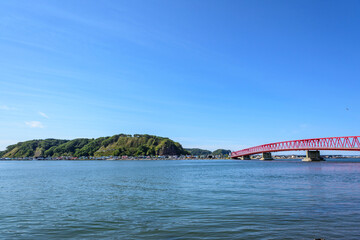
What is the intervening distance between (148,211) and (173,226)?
5408 millimetres

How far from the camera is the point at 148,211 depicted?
2077 cm

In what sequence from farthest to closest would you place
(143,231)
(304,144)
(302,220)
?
(304,144)
(302,220)
(143,231)

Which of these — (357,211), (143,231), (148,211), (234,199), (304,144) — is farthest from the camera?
(304,144)

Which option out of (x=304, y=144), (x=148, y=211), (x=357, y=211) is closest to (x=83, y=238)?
(x=148, y=211)

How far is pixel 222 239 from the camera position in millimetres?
13266

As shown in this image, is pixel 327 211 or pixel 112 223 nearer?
pixel 112 223

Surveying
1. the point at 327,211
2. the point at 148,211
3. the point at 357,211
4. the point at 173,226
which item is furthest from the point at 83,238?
the point at 357,211

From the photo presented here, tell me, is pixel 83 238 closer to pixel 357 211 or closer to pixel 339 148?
pixel 357 211

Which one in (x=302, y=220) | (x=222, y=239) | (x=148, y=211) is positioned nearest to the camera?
(x=222, y=239)

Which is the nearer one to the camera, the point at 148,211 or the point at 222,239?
the point at 222,239

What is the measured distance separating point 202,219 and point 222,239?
14.4 ft

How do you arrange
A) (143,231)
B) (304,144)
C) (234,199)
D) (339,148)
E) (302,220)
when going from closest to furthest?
(143,231), (302,220), (234,199), (339,148), (304,144)

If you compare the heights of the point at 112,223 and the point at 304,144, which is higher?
the point at 304,144

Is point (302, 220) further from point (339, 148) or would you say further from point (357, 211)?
point (339, 148)
